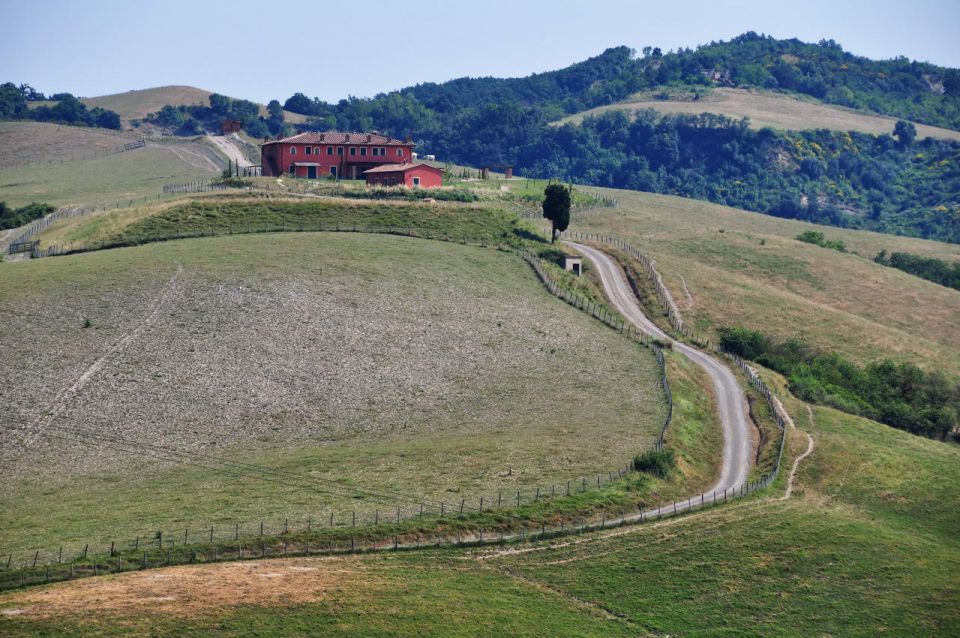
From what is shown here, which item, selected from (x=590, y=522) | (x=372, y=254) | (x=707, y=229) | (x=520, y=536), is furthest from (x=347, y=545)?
(x=707, y=229)

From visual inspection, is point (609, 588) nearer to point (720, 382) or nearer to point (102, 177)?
point (720, 382)

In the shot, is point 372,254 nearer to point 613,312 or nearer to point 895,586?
point 613,312

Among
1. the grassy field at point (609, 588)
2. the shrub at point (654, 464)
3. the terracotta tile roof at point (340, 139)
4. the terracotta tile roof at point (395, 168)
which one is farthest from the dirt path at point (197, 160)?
the grassy field at point (609, 588)

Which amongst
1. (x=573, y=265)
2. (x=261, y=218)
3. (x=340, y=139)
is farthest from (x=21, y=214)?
(x=573, y=265)

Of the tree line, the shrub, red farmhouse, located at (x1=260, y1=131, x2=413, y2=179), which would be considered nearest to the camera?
the shrub

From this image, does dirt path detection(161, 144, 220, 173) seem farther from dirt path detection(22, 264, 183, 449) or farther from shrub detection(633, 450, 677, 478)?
shrub detection(633, 450, 677, 478)

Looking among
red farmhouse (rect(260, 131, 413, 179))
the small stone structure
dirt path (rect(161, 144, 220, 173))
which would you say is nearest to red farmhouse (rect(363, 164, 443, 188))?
red farmhouse (rect(260, 131, 413, 179))
